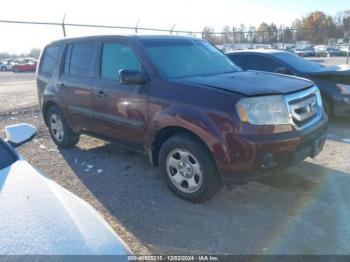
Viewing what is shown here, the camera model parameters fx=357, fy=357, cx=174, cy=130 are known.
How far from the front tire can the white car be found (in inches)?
70.0

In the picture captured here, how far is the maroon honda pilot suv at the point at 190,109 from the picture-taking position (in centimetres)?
356

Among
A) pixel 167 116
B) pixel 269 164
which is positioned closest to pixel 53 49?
pixel 167 116

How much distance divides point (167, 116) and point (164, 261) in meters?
1.59

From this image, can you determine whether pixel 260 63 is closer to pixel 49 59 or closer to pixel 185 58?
pixel 185 58

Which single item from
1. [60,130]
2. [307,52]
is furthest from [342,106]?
[307,52]

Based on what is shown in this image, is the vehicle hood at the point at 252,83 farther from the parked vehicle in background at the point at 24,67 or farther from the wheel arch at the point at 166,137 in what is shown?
the parked vehicle in background at the point at 24,67

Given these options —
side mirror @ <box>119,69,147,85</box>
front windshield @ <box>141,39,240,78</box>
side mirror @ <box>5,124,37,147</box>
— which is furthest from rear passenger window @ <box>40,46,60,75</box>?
side mirror @ <box>5,124,37,147</box>

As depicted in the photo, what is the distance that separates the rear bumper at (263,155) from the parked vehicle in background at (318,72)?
Result: 395 centimetres

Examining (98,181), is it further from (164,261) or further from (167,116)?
(164,261)

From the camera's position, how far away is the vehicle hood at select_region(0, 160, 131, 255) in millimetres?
1720

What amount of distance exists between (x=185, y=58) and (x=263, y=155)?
1.84 m

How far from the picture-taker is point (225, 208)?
3953 millimetres

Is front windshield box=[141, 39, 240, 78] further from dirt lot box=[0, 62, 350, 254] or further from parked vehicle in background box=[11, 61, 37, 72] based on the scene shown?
parked vehicle in background box=[11, 61, 37, 72]

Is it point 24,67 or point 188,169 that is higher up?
point 188,169
